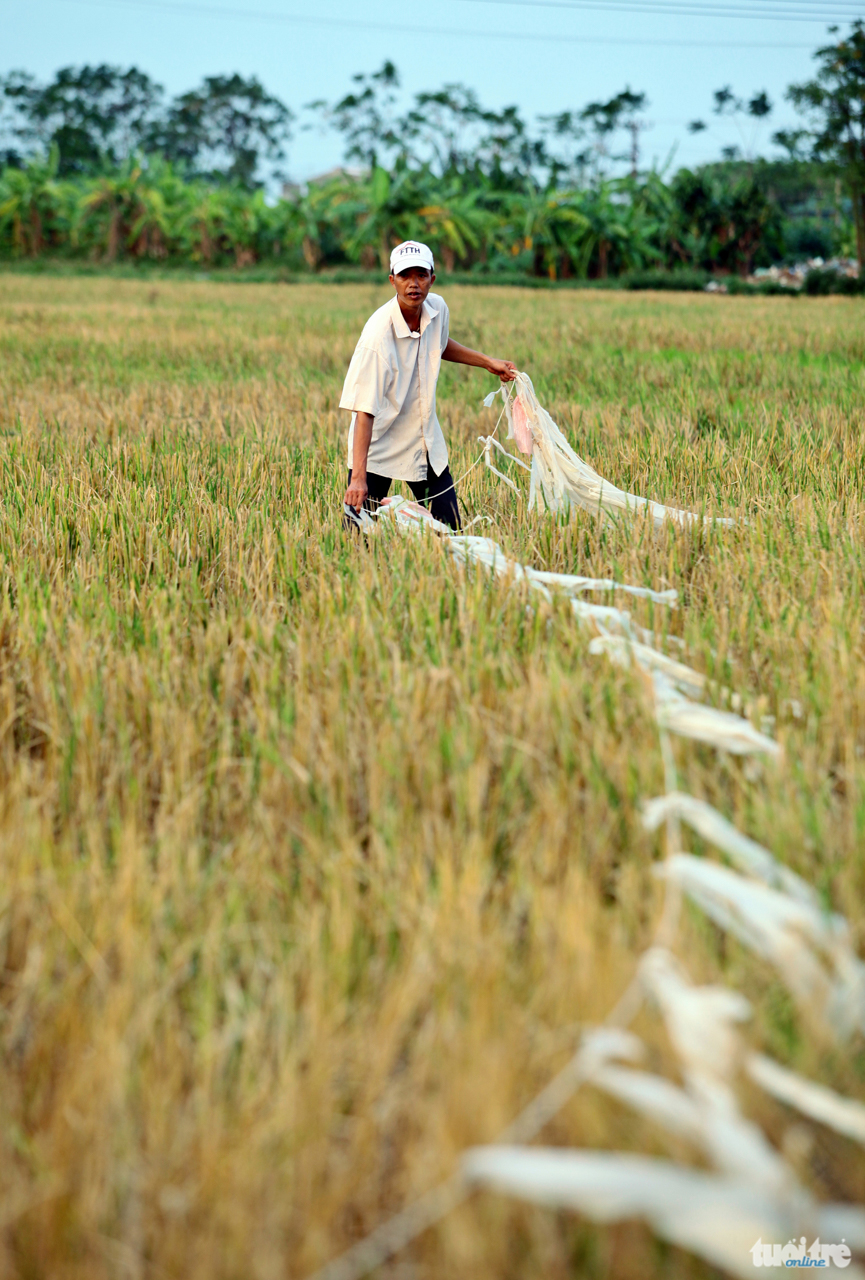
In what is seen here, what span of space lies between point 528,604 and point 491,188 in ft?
104

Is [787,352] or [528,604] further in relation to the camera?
[787,352]

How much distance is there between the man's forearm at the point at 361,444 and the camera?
3.24 metres

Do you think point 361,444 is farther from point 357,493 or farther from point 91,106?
point 91,106

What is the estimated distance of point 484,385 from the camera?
24.8 feet

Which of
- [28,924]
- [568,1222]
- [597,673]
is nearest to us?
[568,1222]

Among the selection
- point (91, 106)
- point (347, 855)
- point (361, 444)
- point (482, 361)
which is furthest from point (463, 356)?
point (91, 106)

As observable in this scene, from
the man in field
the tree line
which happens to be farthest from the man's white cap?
the tree line

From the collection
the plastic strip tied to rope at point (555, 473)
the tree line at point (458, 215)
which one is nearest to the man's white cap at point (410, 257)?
the plastic strip tied to rope at point (555, 473)

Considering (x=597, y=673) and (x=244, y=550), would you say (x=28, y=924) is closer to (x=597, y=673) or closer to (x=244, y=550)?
(x=597, y=673)

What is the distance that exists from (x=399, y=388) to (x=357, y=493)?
1.59 feet

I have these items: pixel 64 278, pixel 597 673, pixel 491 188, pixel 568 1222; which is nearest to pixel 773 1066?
pixel 568 1222

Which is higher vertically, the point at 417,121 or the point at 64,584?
the point at 417,121

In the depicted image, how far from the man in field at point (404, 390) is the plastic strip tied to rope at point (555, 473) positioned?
0.53 ft

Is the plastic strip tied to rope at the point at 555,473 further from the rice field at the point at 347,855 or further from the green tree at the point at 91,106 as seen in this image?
the green tree at the point at 91,106
